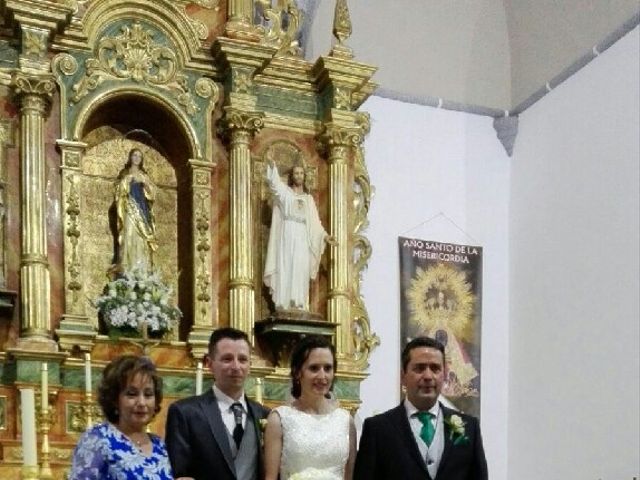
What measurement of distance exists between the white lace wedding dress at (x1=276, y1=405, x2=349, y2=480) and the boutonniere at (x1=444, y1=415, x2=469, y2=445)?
0.45m

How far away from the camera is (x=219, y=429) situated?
14.0 feet

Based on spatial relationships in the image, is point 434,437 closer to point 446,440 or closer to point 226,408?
point 446,440

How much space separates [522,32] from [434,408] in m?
5.96

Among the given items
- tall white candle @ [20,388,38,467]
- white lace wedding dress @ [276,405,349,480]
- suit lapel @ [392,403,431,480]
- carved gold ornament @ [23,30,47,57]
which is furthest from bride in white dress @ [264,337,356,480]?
carved gold ornament @ [23,30,47,57]

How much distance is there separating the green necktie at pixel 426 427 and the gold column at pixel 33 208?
329cm

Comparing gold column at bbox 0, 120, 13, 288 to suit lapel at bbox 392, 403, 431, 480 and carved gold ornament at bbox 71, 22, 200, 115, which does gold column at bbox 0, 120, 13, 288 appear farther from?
suit lapel at bbox 392, 403, 431, 480

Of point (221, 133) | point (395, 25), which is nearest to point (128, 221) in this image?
point (221, 133)

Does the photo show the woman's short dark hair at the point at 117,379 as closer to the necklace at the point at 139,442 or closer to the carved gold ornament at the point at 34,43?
the necklace at the point at 139,442

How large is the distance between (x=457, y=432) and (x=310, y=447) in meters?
0.58

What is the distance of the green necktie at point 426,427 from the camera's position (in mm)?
4195

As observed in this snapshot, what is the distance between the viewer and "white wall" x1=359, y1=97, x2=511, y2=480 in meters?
8.65

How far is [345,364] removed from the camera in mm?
7785

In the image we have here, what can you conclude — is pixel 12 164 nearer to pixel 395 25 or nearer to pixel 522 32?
pixel 395 25

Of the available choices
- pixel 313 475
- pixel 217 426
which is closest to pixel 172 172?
pixel 217 426
